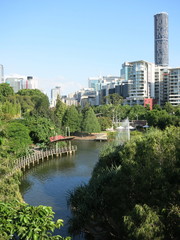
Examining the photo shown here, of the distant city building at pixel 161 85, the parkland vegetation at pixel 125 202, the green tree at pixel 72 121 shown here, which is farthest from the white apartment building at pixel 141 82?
the parkland vegetation at pixel 125 202

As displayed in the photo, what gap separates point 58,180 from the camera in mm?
25562

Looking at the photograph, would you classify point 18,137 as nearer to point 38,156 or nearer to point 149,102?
point 38,156

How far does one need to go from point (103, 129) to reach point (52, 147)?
24.5m

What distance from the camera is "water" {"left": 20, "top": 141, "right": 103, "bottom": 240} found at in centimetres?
1940

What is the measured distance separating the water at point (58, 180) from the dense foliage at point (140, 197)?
2.72 m

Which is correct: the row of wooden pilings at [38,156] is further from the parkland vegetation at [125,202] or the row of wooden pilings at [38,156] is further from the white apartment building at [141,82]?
the white apartment building at [141,82]

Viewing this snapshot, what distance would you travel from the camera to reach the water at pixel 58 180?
764 inches

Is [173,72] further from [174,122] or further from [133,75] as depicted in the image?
[174,122]

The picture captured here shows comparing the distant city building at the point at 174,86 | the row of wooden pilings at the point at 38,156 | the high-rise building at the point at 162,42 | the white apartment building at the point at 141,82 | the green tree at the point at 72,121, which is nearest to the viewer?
the row of wooden pilings at the point at 38,156

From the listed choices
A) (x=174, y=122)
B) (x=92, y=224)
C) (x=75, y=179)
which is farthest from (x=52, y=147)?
(x=92, y=224)

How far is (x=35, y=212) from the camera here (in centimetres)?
621

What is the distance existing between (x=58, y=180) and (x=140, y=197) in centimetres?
1558

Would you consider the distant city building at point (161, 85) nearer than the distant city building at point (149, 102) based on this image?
No

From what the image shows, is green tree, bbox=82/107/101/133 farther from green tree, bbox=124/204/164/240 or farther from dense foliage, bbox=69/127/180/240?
green tree, bbox=124/204/164/240
